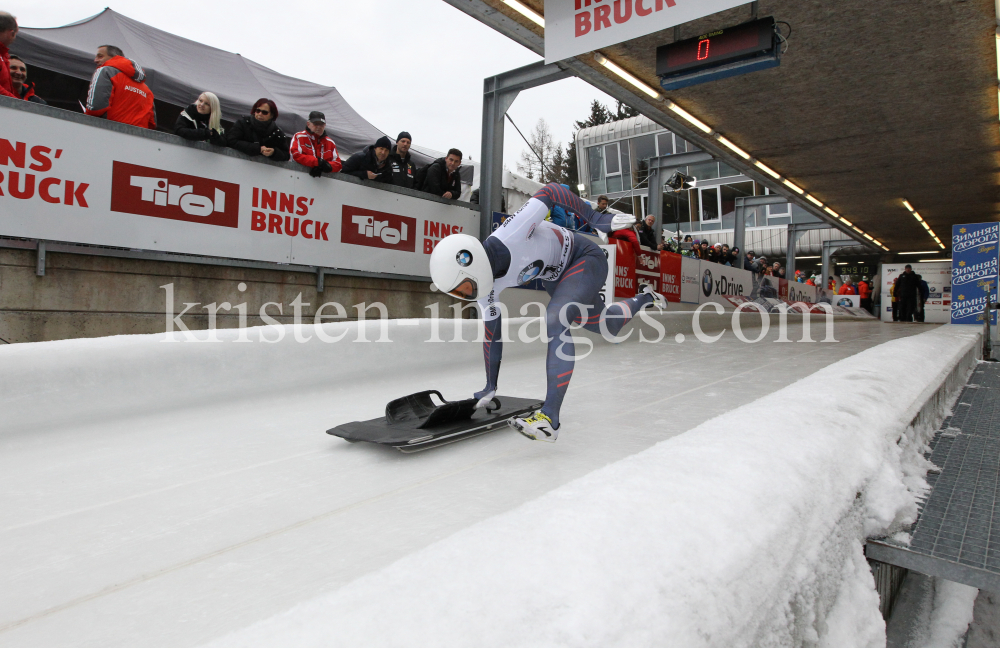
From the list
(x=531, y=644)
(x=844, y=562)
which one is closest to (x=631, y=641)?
(x=531, y=644)

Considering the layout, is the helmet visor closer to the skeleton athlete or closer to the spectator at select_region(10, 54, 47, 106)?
the skeleton athlete

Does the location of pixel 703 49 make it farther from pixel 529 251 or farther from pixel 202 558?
pixel 202 558

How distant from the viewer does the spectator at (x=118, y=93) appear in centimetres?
430

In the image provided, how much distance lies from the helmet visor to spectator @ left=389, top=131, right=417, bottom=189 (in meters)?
4.22

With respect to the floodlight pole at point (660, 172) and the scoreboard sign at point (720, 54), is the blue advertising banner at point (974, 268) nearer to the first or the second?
the floodlight pole at point (660, 172)

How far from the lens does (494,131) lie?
7.59 metres

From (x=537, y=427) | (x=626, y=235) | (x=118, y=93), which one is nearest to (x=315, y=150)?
(x=118, y=93)

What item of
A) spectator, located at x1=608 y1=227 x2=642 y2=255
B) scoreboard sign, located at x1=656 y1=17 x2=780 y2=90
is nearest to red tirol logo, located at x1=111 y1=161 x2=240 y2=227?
spectator, located at x1=608 y1=227 x2=642 y2=255

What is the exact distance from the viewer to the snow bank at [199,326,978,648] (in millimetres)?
616

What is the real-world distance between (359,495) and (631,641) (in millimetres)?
1327

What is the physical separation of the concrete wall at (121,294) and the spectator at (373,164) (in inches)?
45.5

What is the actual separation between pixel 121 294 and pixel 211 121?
165cm

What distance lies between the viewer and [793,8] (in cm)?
549

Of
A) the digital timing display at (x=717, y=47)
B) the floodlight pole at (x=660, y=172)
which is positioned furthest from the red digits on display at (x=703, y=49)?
the floodlight pole at (x=660, y=172)
